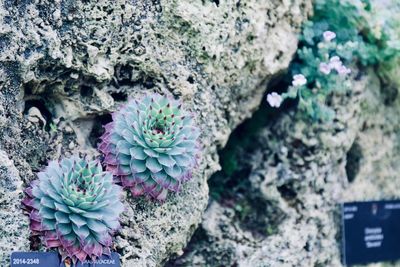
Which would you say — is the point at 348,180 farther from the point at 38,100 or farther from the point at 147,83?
the point at 38,100

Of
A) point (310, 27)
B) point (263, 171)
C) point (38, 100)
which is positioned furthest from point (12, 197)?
point (310, 27)

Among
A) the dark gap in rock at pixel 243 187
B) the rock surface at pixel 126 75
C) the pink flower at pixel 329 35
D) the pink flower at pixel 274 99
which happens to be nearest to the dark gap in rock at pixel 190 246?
the dark gap in rock at pixel 243 187

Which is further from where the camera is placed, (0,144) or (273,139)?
(273,139)

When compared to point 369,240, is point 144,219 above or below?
above

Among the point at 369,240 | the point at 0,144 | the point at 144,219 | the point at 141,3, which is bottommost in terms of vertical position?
the point at 369,240

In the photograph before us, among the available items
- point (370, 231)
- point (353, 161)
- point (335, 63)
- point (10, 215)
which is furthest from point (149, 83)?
point (370, 231)

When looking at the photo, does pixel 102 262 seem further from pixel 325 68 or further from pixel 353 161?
pixel 353 161
